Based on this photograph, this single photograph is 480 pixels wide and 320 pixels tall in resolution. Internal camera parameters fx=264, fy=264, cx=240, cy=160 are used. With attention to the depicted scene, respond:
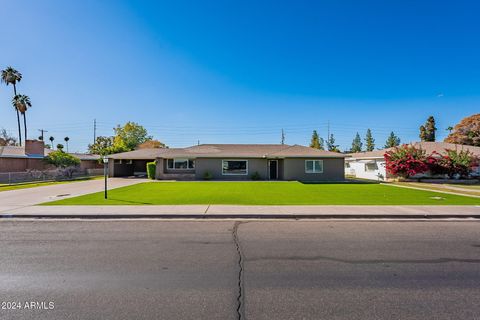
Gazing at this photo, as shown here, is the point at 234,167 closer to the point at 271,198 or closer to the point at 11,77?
the point at 271,198

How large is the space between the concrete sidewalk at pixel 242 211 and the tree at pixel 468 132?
45483 millimetres

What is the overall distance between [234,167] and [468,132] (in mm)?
44463

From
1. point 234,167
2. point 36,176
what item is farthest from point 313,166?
point 36,176

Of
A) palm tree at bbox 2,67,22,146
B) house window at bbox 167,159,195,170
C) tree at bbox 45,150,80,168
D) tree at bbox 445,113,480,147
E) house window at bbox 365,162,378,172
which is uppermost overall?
palm tree at bbox 2,67,22,146

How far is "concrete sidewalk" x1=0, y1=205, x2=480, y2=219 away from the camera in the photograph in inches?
377

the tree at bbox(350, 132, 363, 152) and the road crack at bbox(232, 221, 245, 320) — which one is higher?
the tree at bbox(350, 132, 363, 152)

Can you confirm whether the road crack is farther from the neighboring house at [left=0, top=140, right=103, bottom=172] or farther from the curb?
the neighboring house at [left=0, top=140, right=103, bottom=172]

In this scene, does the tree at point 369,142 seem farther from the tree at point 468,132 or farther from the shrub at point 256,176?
the shrub at point 256,176

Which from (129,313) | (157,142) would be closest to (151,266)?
(129,313)

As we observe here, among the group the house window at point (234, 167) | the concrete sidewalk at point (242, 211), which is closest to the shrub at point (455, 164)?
the concrete sidewalk at point (242, 211)

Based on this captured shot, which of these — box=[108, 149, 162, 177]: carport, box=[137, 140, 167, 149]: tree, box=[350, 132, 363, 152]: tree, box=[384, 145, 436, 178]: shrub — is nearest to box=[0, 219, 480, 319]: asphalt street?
box=[384, 145, 436, 178]: shrub

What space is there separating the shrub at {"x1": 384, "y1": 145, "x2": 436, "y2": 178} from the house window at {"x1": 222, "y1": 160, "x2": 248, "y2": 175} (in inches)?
588

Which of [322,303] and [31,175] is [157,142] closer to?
[31,175]

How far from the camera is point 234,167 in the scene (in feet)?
92.2
